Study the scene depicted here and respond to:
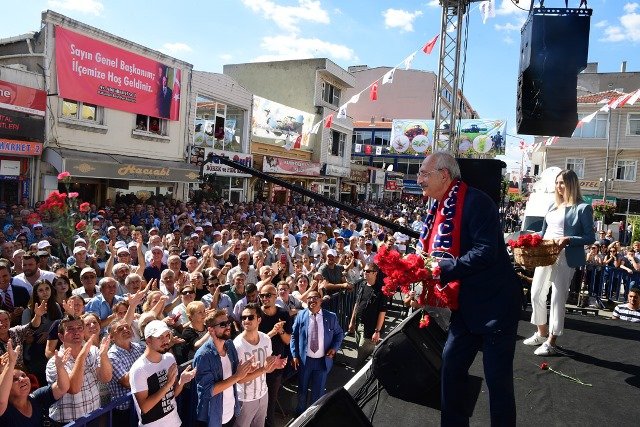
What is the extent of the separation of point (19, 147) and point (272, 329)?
985cm

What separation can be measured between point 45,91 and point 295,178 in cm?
1570

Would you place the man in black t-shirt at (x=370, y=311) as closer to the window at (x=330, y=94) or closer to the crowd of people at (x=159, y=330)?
the crowd of people at (x=159, y=330)

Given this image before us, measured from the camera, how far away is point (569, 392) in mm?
3432

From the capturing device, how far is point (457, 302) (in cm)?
260

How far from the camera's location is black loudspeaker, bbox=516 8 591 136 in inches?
228

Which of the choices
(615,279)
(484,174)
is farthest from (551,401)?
(615,279)

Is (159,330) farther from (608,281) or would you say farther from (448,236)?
(608,281)

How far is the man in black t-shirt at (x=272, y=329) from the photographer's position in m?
5.22

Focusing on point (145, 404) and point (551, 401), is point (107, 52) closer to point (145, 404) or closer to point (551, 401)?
point (145, 404)

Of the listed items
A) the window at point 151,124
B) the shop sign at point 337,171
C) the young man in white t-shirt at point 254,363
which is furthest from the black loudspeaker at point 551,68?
the shop sign at point 337,171

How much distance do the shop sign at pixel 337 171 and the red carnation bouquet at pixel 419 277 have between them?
86.8 feet

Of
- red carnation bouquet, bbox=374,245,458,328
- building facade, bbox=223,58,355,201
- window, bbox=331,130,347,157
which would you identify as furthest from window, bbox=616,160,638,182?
red carnation bouquet, bbox=374,245,458,328

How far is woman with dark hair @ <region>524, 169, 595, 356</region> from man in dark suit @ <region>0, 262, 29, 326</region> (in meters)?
5.57

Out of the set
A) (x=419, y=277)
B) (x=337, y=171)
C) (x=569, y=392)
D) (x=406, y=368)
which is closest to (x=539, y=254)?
(x=569, y=392)
